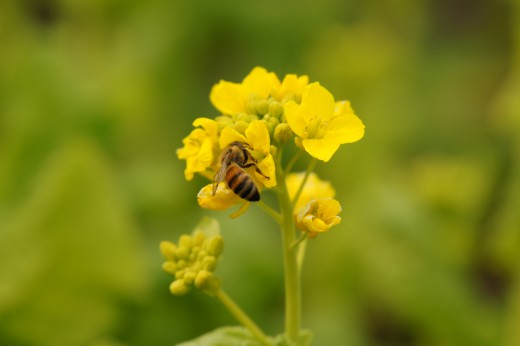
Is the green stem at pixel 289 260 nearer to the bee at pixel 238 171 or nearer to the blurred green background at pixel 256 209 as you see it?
the bee at pixel 238 171

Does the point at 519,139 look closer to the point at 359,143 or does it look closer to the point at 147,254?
the point at 359,143

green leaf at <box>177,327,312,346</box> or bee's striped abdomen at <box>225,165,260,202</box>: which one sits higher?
bee's striped abdomen at <box>225,165,260,202</box>

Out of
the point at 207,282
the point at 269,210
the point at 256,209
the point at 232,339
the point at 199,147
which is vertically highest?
the point at 199,147

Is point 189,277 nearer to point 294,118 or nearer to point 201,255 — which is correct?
point 201,255

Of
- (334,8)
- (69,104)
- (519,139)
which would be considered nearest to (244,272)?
(69,104)

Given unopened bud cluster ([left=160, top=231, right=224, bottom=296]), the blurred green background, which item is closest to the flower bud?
unopened bud cluster ([left=160, top=231, right=224, bottom=296])

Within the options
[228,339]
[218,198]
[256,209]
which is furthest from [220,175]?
[256,209]

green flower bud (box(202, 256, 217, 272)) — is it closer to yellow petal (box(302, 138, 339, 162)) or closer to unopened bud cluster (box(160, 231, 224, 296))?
unopened bud cluster (box(160, 231, 224, 296))
